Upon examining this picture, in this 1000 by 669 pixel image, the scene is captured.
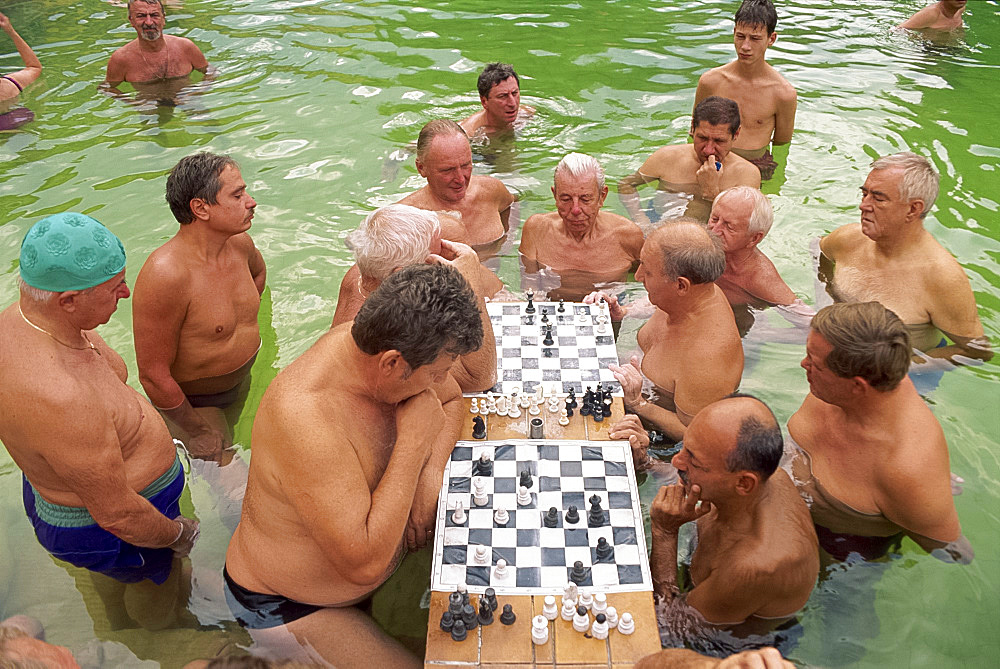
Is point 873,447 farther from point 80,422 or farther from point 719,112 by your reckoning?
point 719,112

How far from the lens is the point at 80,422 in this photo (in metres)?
3.34

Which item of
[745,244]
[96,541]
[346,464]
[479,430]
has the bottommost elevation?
[96,541]

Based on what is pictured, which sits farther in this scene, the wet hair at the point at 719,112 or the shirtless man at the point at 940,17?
the shirtless man at the point at 940,17

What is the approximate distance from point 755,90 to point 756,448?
6.26 m

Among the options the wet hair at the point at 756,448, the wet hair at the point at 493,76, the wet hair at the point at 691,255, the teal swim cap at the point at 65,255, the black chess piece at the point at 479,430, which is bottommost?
the black chess piece at the point at 479,430

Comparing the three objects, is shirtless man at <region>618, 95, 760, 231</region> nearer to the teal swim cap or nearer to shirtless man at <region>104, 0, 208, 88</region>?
the teal swim cap

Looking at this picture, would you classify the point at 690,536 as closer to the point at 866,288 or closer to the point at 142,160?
the point at 866,288

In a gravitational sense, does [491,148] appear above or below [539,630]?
below

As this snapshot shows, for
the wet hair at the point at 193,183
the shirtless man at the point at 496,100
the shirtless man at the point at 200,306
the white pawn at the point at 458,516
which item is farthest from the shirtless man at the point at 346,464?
the shirtless man at the point at 496,100

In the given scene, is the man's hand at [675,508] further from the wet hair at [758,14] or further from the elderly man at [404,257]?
the wet hair at [758,14]

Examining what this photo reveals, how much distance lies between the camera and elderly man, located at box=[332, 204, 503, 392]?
4191 mm

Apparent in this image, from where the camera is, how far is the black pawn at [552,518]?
3.51 m

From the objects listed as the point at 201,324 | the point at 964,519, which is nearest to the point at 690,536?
the point at 964,519

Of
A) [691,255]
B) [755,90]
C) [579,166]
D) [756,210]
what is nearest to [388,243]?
[691,255]
